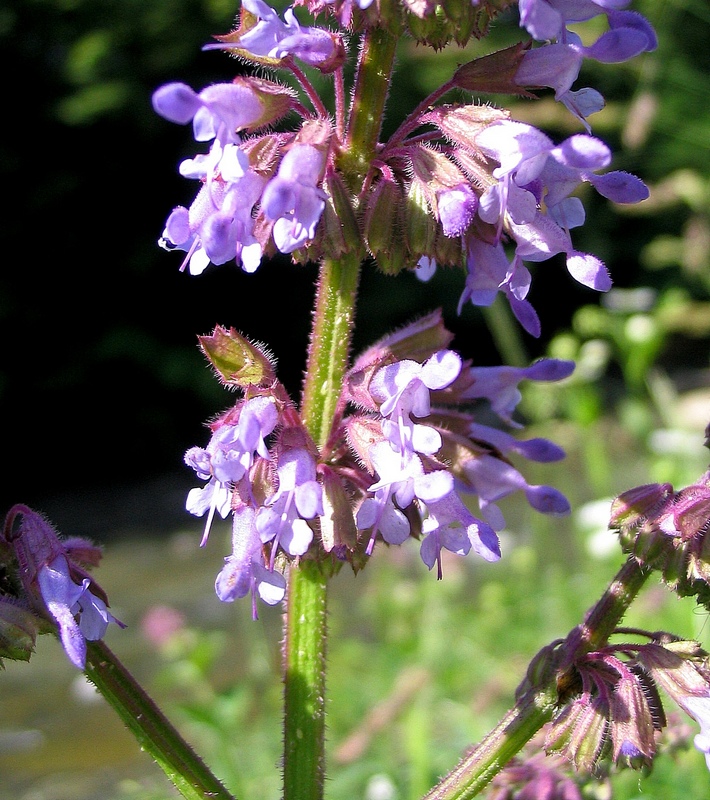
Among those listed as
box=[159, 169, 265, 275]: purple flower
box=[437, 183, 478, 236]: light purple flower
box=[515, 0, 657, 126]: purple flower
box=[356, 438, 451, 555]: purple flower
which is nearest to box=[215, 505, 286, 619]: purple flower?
box=[356, 438, 451, 555]: purple flower

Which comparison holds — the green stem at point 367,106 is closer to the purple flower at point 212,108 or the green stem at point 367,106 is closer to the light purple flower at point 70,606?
the purple flower at point 212,108

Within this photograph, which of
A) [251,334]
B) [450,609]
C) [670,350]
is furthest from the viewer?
[670,350]

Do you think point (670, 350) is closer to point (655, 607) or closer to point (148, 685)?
point (148, 685)

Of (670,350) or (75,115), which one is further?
(670,350)

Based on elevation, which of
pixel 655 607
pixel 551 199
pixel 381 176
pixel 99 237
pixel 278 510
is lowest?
pixel 655 607

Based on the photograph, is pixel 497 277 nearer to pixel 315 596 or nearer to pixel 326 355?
pixel 326 355

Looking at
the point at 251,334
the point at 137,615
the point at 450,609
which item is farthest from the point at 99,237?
the point at 450,609
